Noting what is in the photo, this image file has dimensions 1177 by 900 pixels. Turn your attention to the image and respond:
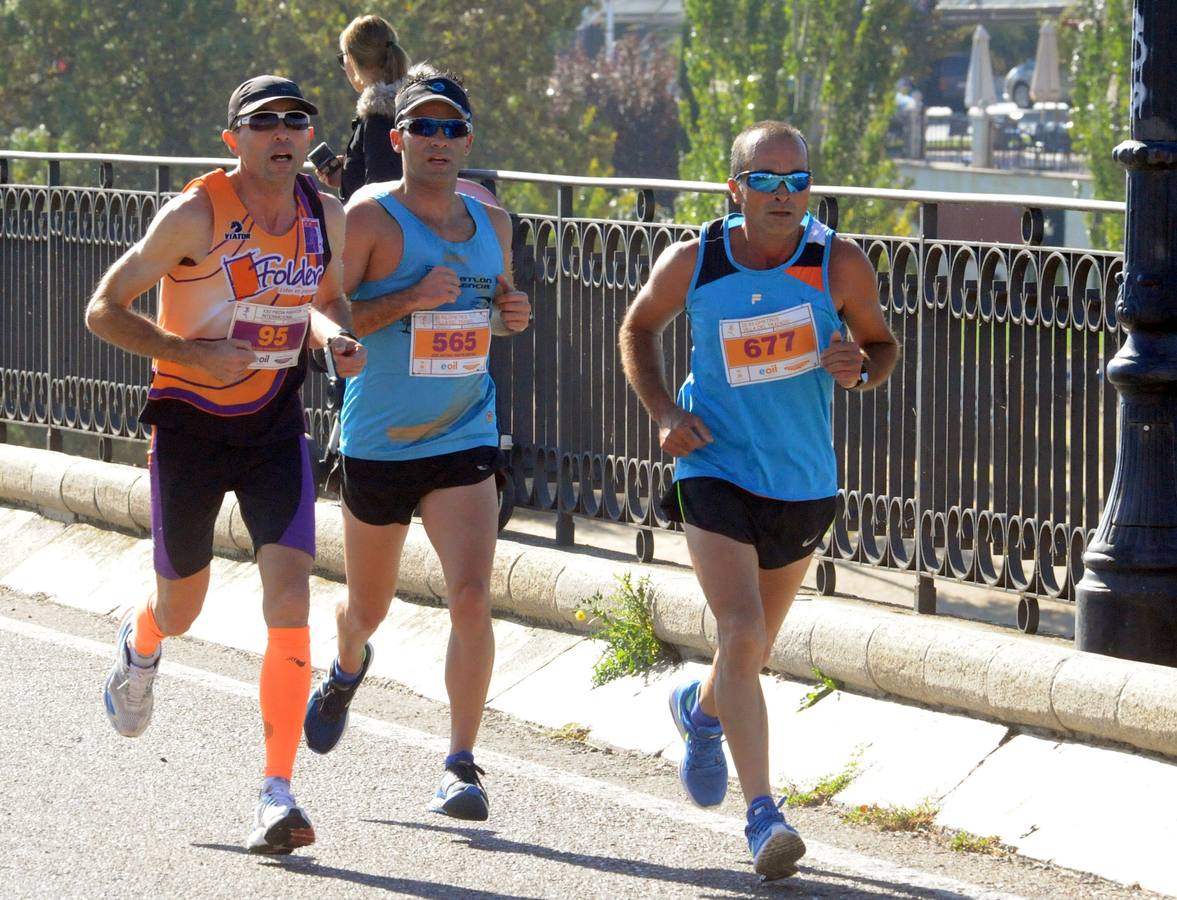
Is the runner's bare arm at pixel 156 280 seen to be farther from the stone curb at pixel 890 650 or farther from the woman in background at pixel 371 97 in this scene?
the woman in background at pixel 371 97

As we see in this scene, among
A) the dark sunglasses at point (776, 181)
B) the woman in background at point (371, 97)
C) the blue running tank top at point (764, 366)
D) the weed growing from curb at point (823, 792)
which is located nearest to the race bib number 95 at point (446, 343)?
the blue running tank top at point (764, 366)

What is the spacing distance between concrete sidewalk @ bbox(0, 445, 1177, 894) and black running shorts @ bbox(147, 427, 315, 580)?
146cm

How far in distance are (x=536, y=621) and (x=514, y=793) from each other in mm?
1582

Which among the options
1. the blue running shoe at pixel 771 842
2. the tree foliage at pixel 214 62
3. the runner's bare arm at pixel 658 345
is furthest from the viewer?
the tree foliage at pixel 214 62

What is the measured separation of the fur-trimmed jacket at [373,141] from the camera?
25.7ft

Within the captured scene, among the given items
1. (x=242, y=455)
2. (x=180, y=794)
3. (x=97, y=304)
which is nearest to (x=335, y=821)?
(x=180, y=794)

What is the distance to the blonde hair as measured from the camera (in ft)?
26.6

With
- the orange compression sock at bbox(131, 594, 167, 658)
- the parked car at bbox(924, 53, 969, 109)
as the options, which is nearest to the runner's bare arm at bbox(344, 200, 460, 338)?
the orange compression sock at bbox(131, 594, 167, 658)

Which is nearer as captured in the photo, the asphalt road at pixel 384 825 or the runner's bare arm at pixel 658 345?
the asphalt road at pixel 384 825

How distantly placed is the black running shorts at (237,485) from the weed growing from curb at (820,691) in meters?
1.61

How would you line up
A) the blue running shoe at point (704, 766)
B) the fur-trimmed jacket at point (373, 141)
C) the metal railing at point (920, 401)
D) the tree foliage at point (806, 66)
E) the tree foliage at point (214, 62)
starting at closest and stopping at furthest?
the blue running shoe at point (704, 766)
the metal railing at point (920, 401)
the fur-trimmed jacket at point (373, 141)
the tree foliage at point (214, 62)
the tree foliage at point (806, 66)

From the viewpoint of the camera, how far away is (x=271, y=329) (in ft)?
17.8

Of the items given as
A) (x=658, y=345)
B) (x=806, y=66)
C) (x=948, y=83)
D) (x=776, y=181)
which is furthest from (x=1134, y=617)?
(x=948, y=83)

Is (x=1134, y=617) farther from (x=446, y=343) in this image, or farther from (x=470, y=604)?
(x=446, y=343)
